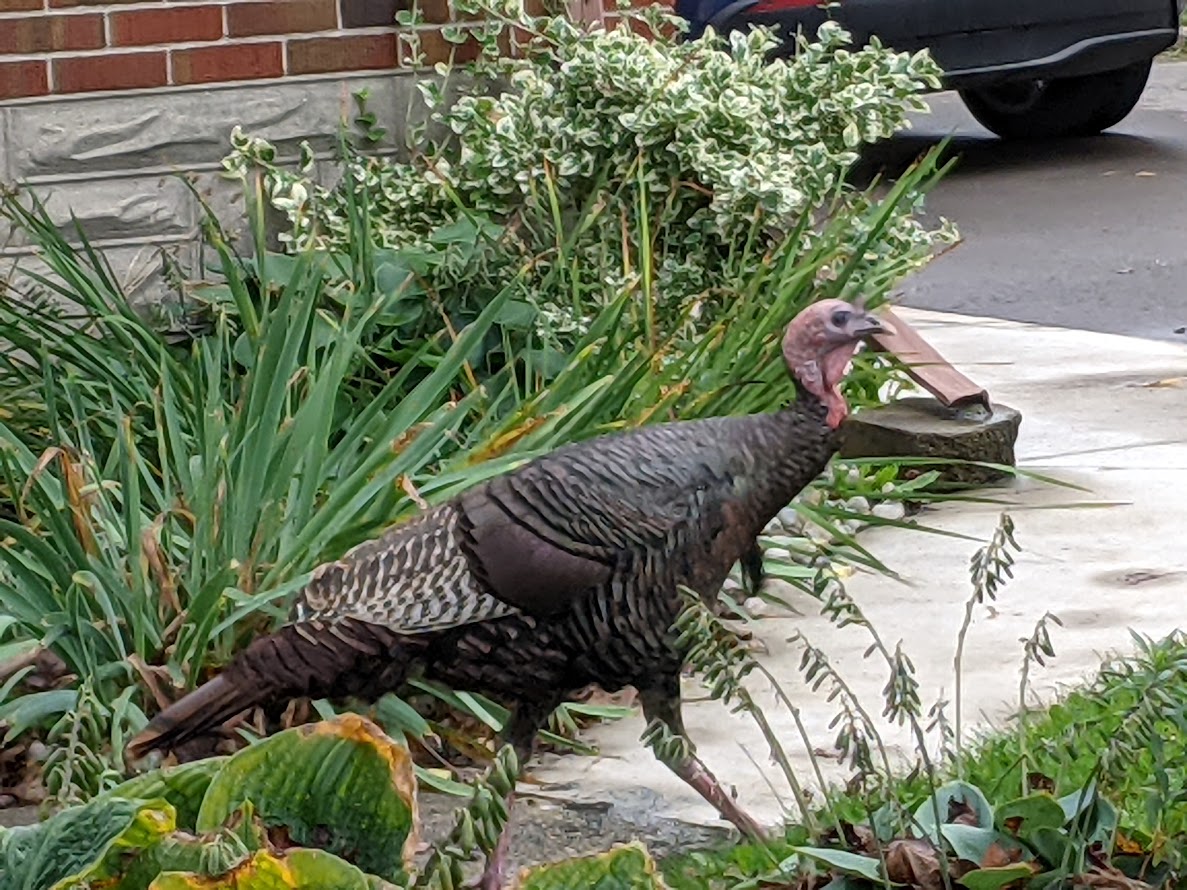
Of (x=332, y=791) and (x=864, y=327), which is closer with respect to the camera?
(x=332, y=791)

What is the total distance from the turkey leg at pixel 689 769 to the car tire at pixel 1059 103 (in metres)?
9.95

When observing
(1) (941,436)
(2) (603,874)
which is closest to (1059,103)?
(1) (941,436)

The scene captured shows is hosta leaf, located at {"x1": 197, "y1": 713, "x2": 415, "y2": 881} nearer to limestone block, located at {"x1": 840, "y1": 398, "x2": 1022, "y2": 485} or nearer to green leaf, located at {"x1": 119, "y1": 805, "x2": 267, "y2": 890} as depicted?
green leaf, located at {"x1": 119, "y1": 805, "x2": 267, "y2": 890}

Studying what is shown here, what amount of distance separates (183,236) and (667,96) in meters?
1.36

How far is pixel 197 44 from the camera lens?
5562 millimetres

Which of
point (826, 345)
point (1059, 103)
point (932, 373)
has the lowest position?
point (1059, 103)

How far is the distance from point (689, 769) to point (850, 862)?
27.8 inches

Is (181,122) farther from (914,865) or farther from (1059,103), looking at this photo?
(1059,103)

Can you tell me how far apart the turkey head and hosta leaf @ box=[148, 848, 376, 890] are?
141 cm

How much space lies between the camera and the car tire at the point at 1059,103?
506 inches

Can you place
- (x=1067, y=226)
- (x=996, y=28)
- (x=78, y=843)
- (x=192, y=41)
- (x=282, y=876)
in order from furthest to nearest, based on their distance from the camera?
(x=996, y=28)
(x=1067, y=226)
(x=192, y=41)
(x=78, y=843)
(x=282, y=876)

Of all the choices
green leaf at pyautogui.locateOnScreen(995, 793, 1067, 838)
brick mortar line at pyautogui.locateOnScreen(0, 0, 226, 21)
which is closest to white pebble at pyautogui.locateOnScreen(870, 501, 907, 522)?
brick mortar line at pyautogui.locateOnScreen(0, 0, 226, 21)

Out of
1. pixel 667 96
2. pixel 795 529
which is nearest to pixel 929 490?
pixel 795 529

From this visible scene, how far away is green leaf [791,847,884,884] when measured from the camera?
2.65m
